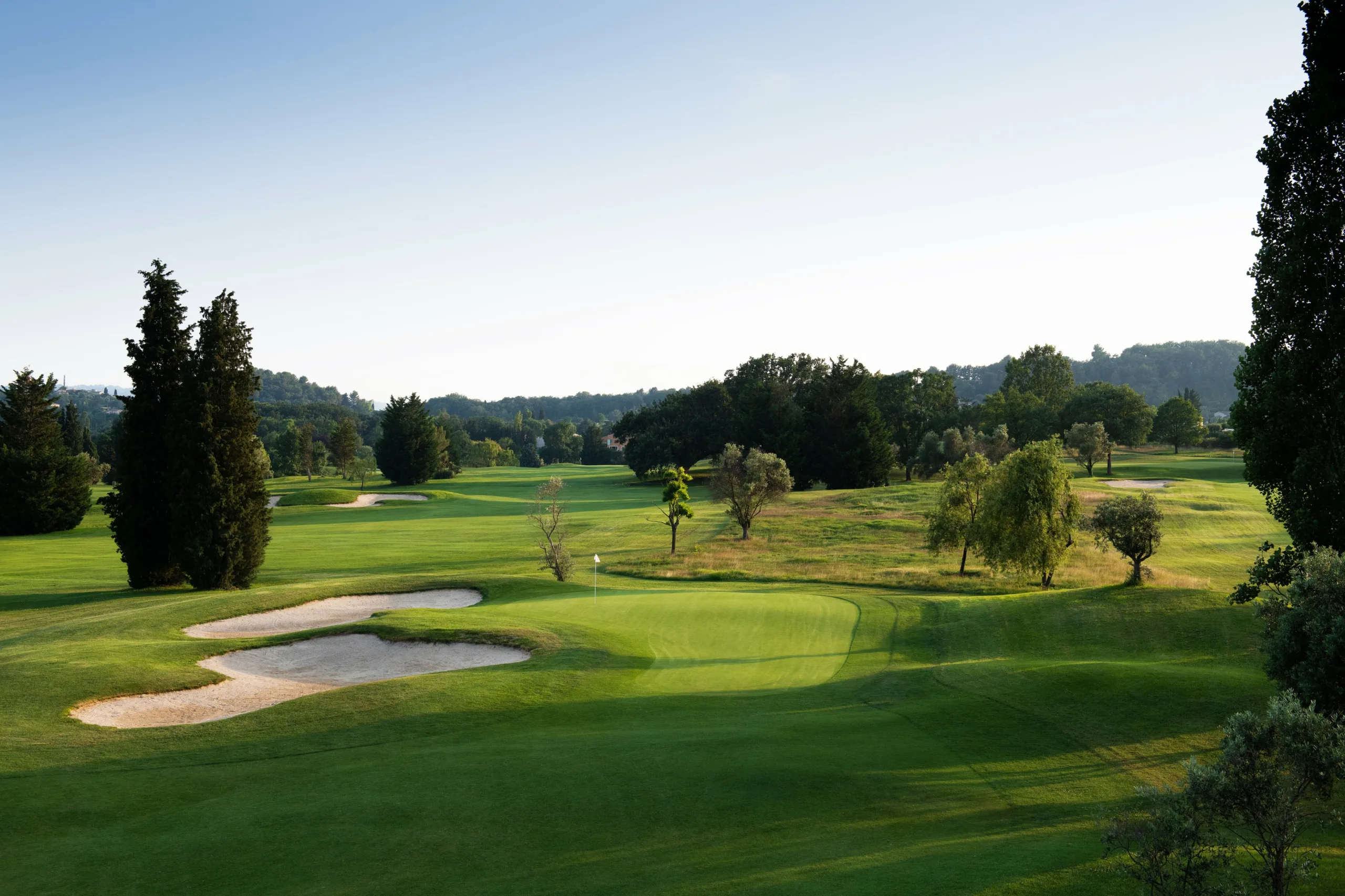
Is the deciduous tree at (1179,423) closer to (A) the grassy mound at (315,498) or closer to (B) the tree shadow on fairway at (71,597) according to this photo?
(A) the grassy mound at (315,498)

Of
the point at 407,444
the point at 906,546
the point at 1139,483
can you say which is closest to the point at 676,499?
the point at 906,546

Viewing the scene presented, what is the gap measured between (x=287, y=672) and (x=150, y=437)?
17666mm

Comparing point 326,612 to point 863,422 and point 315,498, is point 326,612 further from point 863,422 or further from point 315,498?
point 863,422

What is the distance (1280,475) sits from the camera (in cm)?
1677

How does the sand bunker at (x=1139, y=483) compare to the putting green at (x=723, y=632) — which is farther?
the sand bunker at (x=1139, y=483)

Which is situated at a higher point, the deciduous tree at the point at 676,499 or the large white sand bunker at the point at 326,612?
the deciduous tree at the point at 676,499

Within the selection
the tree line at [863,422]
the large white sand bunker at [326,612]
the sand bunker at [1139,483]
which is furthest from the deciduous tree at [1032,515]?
the tree line at [863,422]

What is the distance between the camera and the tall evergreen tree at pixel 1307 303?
623 inches

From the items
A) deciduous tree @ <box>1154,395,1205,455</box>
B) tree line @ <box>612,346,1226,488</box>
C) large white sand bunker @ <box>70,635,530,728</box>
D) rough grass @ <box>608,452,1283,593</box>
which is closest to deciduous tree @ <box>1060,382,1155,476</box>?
tree line @ <box>612,346,1226,488</box>

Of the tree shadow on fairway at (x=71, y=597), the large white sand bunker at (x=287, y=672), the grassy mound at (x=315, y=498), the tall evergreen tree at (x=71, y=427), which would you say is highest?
the tall evergreen tree at (x=71, y=427)

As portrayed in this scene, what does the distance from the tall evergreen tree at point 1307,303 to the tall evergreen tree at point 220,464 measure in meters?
32.9

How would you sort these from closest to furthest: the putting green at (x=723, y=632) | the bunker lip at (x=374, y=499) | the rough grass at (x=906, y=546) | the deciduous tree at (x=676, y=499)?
the putting green at (x=723, y=632), the rough grass at (x=906, y=546), the deciduous tree at (x=676, y=499), the bunker lip at (x=374, y=499)

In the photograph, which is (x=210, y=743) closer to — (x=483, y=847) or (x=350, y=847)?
(x=350, y=847)

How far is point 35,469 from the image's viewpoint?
2200 inches
